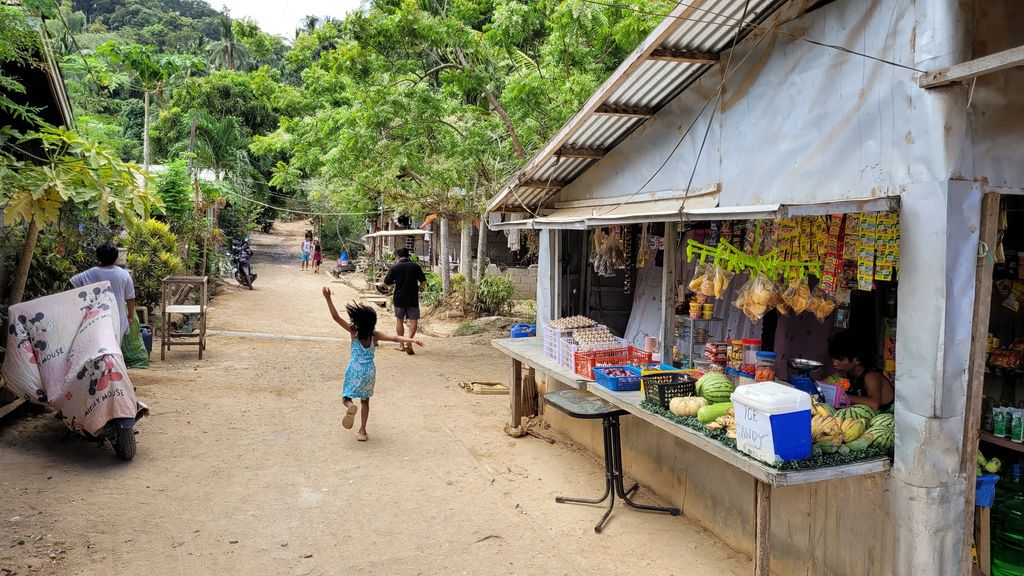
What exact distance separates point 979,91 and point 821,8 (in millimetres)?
1191

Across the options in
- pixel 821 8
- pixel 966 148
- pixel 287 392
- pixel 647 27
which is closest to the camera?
pixel 966 148

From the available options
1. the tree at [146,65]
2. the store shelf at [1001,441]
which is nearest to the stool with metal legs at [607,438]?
the store shelf at [1001,441]

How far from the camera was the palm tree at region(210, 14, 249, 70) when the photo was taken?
48594 mm

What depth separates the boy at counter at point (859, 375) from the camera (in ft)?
16.0

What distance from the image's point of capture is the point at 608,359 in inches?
246

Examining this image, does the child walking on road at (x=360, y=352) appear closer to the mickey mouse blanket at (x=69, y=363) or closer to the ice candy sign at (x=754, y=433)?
the mickey mouse blanket at (x=69, y=363)

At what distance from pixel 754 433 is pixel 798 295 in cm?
150

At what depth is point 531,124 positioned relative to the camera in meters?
11.1

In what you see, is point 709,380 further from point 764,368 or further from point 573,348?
point 573,348

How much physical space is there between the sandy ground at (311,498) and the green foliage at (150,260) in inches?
148

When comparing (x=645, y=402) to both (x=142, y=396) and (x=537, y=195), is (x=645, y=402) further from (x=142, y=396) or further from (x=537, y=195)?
(x=142, y=396)

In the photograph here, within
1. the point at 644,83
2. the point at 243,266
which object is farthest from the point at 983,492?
the point at 243,266

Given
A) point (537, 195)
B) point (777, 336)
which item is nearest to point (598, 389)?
point (777, 336)

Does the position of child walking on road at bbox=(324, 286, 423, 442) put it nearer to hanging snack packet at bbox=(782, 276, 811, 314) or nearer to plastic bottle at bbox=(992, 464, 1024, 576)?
hanging snack packet at bbox=(782, 276, 811, 314)
